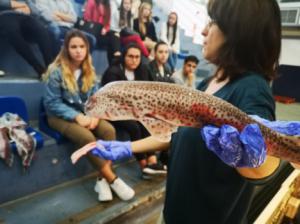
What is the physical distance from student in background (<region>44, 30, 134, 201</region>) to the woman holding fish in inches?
51.7

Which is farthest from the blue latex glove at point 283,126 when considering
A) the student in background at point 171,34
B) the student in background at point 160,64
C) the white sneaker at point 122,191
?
the student in background at point 171,34

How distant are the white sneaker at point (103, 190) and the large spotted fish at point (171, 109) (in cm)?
163

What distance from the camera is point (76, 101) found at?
2049mm

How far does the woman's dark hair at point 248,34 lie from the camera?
72 centimetres

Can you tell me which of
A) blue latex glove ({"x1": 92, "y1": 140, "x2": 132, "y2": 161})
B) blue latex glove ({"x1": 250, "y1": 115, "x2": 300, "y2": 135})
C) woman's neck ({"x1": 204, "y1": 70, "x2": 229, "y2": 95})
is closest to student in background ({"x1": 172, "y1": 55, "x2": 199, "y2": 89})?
blue latex glove ({"x1": 92, "y1": 140, "x2": 132, "y2": 161})

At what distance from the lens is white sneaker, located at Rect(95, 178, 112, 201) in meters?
2.10

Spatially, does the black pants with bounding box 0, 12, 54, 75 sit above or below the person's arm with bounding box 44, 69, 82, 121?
above

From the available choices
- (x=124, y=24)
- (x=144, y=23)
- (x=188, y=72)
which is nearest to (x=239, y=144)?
(x=188, y=72)

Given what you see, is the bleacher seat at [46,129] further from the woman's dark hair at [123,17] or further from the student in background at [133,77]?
the woman's dark hair at [123,17]

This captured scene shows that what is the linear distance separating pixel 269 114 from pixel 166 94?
0.96 ft

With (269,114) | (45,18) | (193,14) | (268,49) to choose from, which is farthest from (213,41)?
(193,14)

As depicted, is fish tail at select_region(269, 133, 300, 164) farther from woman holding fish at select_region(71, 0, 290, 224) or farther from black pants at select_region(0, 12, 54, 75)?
black pants at select_region(0, 12, 54, 75)

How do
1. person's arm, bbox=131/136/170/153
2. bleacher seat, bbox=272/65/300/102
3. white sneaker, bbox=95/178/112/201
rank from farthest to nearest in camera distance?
bleacher seat, bbox=272/65/300/102
white sneaker, bbox=95/178/112/201
person's arm, bbox=131/136/170/153

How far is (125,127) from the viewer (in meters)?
2.53
